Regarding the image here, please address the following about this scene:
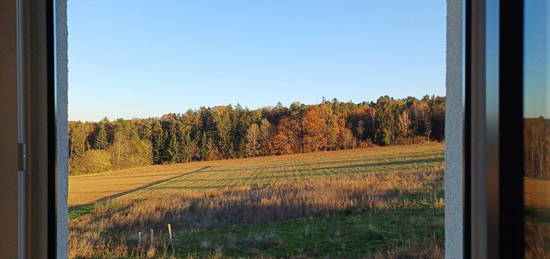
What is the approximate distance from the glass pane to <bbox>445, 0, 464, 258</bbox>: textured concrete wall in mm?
256

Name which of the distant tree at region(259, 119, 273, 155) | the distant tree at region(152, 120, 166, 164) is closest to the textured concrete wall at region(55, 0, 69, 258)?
the distant tree at region(152, 120, 166, 164)

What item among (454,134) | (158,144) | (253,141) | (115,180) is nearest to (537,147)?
(454,134)

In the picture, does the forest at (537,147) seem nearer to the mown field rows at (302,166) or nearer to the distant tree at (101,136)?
the mown field rows at (302,166)

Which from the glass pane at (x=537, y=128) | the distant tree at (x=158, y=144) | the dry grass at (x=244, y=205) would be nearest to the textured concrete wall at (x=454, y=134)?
the glass pane at (x=537, y=128)

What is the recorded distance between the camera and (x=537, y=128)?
648mm

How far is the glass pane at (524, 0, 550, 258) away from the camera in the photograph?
24.5 inches

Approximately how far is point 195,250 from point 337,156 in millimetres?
1156

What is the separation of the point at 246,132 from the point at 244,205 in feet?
1.75

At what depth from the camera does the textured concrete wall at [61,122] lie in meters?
1.09

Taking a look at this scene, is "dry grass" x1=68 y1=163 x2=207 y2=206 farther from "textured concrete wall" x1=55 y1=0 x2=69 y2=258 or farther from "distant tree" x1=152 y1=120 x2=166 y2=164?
"textured concrete wall" x1=55 y1=0 x2=69 y2=258
